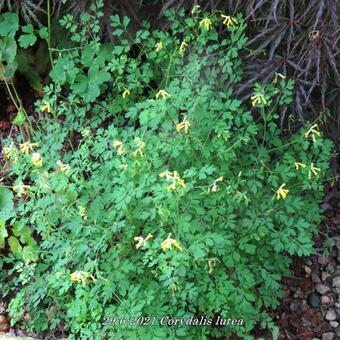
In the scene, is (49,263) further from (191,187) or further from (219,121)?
(219,121)

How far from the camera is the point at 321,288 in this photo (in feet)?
8.55

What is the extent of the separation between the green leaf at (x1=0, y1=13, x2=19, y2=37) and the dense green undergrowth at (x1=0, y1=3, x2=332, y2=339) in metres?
0.34

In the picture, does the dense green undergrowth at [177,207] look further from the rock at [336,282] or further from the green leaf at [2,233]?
A: the rock at [336,282]

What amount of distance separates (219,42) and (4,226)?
1264 mm

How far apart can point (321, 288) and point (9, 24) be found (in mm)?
1926

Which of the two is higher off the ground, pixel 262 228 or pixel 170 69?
pixel 170 69

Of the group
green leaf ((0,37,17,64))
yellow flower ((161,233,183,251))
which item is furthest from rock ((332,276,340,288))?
green leaf ((0,37,17,64))

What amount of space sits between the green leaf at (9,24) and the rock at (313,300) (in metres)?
1.86

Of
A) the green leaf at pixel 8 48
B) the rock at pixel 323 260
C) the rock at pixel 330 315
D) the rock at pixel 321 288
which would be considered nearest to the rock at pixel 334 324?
the rock at pixel 330 315

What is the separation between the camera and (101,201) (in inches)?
88.0

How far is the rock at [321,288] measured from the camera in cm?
259

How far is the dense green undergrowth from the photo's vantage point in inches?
81.4

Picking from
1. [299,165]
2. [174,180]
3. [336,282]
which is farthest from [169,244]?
[336,282]

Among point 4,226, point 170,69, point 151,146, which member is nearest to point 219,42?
point 170,69
